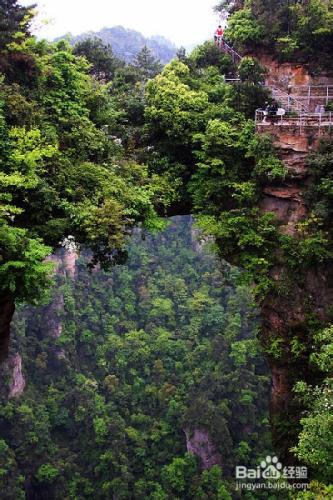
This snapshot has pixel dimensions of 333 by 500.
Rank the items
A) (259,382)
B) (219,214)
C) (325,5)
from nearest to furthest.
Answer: (219,214) → (325,5) → (259,382)

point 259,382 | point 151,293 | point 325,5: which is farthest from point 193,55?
point 151,293

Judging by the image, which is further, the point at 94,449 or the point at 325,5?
the point at 94,449

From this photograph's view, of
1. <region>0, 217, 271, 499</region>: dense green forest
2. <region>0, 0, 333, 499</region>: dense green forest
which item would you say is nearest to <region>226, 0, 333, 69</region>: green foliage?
<region>0, 0, 333, 499</region>: dense green forest

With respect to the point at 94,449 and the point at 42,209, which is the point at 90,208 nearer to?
the point at 42,209

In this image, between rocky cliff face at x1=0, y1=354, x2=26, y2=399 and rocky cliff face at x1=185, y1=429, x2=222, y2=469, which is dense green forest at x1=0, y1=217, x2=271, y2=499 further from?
rocky cliff face at x1=0, y1=354, x2=26, y2=399

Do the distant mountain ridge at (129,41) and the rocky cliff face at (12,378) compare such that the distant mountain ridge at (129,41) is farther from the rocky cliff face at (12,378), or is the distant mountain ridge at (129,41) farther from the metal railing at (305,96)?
the metal railing at (305,96)

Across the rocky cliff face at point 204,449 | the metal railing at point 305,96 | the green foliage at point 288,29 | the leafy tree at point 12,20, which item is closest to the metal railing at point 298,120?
the metal railing at point 305,96

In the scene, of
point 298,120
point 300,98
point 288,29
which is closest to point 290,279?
point 298,120

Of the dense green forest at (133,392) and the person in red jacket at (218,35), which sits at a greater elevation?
the person in red jacket at (218,35)
